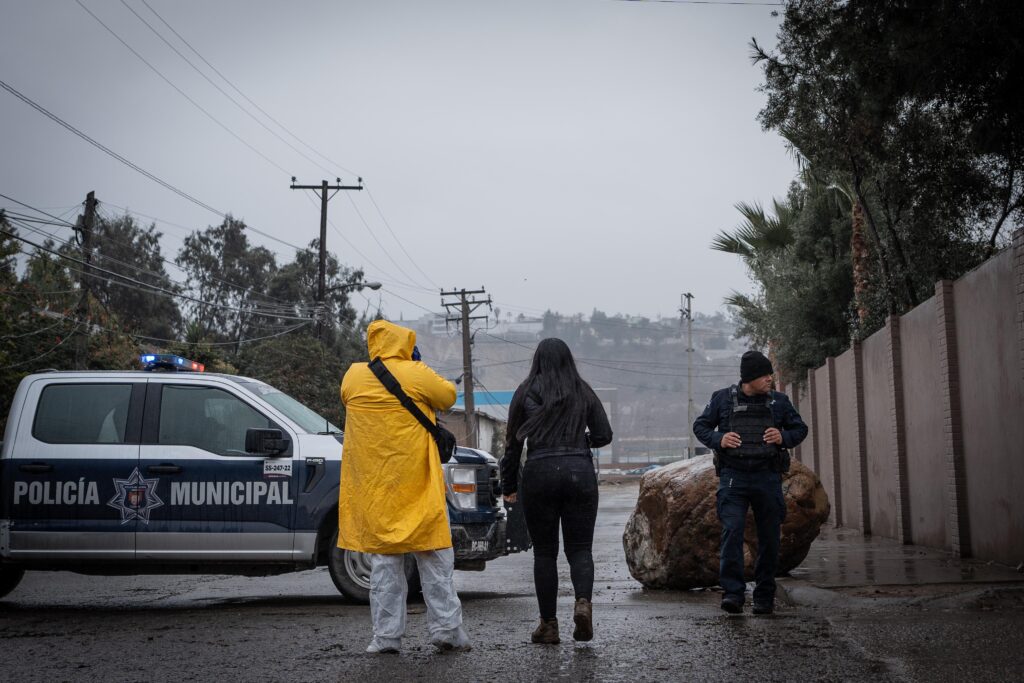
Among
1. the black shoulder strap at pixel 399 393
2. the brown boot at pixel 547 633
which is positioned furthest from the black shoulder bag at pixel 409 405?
the brown boot at pixel 547 633

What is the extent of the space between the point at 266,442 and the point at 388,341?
267 cm

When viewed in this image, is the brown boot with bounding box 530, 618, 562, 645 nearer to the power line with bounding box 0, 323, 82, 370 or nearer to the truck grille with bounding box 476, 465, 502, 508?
the truck grille with bounding box 476, 465, 502, 508

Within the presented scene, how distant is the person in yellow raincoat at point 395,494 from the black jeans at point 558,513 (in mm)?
498

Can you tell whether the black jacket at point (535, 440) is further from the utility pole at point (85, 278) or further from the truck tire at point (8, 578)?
the utility pole at point (85, 278)

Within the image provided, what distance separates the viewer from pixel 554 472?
6.57 m

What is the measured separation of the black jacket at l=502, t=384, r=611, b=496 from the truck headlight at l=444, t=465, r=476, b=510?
95.6 inches

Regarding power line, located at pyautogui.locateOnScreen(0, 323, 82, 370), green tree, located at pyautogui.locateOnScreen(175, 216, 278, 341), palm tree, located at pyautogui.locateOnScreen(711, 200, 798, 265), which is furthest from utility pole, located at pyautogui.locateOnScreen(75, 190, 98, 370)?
green tree, located at pyautogui.locateOnScreen(175, 216, 278, 341)

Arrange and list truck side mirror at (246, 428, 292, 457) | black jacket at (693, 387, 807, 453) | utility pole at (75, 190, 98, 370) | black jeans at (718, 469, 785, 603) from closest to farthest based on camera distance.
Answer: black jeans at (718, 469, 785, 603), black jacket at (693, 387, 807, 453), truck side mirror at (246, 428, 292, 457), utility pole at (75, 190, 98, 370)

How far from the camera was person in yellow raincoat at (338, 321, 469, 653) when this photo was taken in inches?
→ 252

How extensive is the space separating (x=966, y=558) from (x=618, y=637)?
6202mm

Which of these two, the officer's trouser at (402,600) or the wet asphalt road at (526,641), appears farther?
the officer's trouser at (402,600)

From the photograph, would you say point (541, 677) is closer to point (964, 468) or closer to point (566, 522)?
point (566, 522)

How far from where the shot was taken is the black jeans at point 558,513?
6574 millimetres

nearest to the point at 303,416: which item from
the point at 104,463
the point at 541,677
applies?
the point at 104,463
